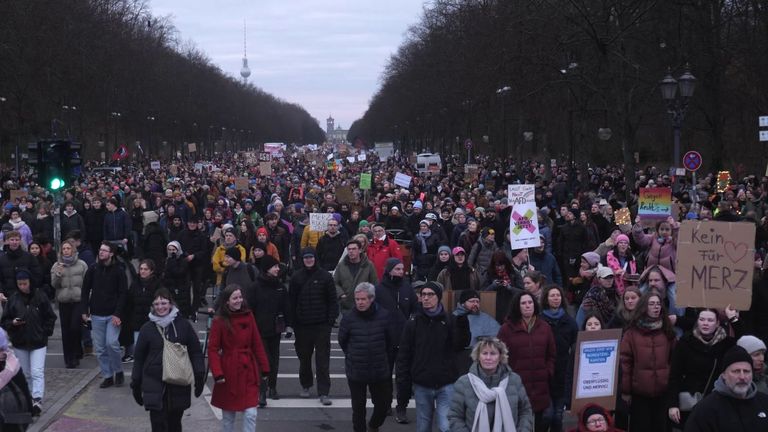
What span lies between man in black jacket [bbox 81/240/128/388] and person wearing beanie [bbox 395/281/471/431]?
13.7 feet

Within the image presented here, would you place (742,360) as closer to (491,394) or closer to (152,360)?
(491,394)

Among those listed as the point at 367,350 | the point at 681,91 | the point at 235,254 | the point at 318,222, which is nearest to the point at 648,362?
the point at 367,350

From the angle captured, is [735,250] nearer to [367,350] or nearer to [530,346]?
[530,346]

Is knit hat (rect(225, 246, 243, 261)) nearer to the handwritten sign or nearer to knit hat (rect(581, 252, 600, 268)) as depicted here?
knit hat (rect(581, 252, 600, 268))

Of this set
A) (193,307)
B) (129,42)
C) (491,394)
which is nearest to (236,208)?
(193,307)

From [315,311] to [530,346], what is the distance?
337 centimetres

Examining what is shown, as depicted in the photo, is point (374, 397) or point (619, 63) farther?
point (619, 63)

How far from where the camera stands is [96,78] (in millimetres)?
61625

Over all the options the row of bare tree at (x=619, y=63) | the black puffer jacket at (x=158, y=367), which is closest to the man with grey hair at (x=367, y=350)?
the black puffer jacket at (x=158, y=367)

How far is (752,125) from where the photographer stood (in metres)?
42.8

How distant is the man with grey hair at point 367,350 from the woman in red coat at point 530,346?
4.24 feet

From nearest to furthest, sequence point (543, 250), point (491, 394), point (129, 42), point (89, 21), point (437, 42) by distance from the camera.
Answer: point (491, 394), point (543, 250), point (89, 21), point (437, 42), point (129, 42)

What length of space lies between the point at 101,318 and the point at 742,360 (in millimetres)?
7893

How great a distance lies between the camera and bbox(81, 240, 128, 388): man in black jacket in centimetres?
1223
